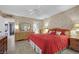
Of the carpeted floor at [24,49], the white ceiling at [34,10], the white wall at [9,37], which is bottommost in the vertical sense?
the carpeted floor at [24,49]

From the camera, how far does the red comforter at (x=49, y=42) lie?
1.96 m

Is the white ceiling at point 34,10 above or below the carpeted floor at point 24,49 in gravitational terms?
above

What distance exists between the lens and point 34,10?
2.03 m

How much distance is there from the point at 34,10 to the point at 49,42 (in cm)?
76

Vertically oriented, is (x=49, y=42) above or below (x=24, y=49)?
above

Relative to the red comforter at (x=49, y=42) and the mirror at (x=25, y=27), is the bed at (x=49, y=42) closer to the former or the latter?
the red comforter at (x=49, y=42)

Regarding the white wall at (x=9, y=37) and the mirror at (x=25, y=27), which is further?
the mirror at (x=25, y=27)

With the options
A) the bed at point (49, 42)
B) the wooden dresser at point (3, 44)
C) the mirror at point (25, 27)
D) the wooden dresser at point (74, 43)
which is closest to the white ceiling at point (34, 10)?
the mirror at point (25, 27)

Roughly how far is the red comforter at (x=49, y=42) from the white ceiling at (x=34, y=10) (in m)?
0.46

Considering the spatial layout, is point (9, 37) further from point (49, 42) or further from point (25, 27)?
point (49, 42)

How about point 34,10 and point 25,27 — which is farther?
point 25,27

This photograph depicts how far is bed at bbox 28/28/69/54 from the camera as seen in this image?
196 cm

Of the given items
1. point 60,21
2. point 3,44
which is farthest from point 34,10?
point 3,44
